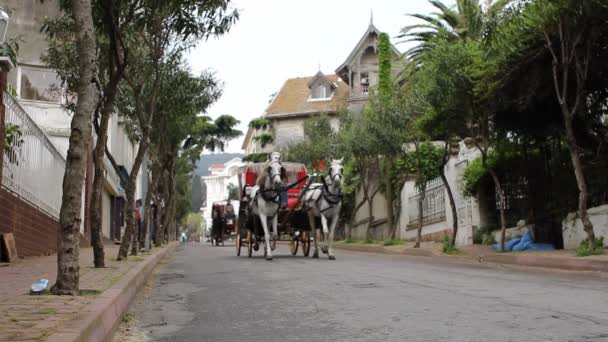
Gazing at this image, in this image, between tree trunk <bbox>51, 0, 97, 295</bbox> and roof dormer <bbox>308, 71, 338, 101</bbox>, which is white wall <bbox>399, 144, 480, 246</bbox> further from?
roof dormer <bbox>308, 71, 338, 101</bbox>

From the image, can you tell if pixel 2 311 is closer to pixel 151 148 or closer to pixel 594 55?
pixel 594 55

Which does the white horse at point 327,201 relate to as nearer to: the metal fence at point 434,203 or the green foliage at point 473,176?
the green foliage at point 473,176

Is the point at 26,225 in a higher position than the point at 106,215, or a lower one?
lower

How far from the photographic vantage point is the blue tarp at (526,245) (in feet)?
57.8

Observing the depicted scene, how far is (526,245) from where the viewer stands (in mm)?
17906

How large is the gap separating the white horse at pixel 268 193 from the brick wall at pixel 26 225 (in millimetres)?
5403

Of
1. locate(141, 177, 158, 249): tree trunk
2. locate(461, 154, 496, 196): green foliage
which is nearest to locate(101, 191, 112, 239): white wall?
locate(141, 177, 158, 249): tree trunk

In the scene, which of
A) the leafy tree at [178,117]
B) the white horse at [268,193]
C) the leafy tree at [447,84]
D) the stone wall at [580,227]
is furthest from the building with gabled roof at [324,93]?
the stone wall at [580,227]

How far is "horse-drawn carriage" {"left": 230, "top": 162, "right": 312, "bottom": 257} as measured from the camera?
17253mm

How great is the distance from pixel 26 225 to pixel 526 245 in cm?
1241

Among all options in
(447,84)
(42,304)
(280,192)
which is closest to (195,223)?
(280,192)

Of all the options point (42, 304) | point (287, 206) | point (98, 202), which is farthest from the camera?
point (287, 206)

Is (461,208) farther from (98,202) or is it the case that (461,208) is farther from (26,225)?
(26,225)

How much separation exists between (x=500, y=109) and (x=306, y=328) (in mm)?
13061
